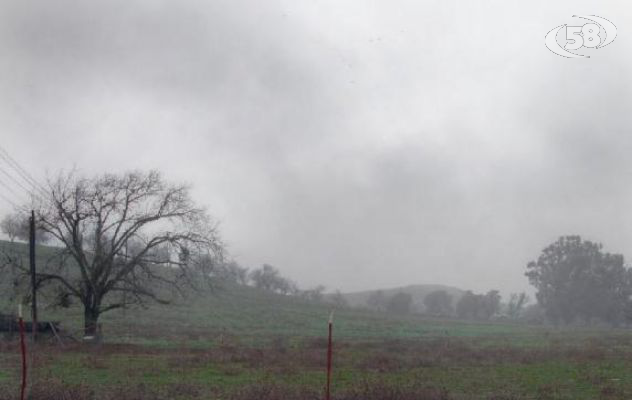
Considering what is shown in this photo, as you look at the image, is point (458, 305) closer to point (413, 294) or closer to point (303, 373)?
point (413, 294)

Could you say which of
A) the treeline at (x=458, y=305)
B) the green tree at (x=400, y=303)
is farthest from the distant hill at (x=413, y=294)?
the green tree at (x=400, y=303)

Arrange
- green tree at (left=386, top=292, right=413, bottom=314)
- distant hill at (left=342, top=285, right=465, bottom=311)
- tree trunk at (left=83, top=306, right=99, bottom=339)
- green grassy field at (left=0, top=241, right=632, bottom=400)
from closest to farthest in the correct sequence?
1. green grassy field at (left=0, top=241, right=632, bottom=400)
2. tree trunk at (left=83, top=306, right=99, bottom=339)
3. green tree at (left=386, top=292, right=413, bottom=314)
4. distant hill at (left=342, top=285, right=465, bottom=311)

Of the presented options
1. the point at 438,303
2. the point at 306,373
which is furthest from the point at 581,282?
the point at 306,373

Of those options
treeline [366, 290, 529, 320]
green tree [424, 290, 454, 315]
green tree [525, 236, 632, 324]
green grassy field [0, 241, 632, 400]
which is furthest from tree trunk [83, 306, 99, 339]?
green tree [424, 290, 454, 315]

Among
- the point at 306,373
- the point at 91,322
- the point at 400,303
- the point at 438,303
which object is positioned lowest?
the point at 438,303

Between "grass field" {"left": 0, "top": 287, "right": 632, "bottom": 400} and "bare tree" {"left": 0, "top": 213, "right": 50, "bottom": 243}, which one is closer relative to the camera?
"grass field" {"left": 0, "top": 287, "right": 632, "bottom": 400}

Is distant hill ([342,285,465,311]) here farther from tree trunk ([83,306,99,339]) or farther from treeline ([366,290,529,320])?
tree trunk ([83,306,99,339])

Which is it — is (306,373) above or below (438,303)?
above

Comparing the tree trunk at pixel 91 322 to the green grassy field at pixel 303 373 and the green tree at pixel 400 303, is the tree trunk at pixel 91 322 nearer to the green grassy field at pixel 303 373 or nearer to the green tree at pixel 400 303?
the green grassy field at pixel 303 373

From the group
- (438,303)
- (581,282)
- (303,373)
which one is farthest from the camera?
(438,303)

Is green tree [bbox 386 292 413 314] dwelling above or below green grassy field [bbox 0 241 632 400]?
below

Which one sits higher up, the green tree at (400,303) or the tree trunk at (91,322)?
the tree trunk at (91,322)

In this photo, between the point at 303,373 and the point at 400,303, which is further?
the point at 400,303

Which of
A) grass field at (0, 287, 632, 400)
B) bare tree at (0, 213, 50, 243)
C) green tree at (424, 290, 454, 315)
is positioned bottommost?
green tree at (424, 290, 454, 315)
